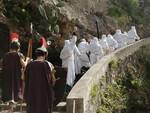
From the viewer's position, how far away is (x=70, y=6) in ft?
88.1

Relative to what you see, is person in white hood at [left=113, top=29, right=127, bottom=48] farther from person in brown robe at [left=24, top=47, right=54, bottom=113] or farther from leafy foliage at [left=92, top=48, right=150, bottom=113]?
person in brown robe at [left=24, top=47, right=54, bottom=113]

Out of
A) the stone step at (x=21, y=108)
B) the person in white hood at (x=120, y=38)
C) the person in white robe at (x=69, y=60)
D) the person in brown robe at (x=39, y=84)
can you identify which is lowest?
the stone step at (x=21, y=108)

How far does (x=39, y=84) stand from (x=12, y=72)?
1.95m

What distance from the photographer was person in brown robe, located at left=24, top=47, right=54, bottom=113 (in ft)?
32.6

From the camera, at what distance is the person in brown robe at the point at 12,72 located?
38.3 ft

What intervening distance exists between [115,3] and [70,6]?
752 centimetres

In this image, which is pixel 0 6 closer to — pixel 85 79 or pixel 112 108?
pixel 112 108

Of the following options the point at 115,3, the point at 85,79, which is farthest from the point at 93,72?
the point at 115,3

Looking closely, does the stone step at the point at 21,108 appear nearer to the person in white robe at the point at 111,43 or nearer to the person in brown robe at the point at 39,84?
the person in brown robe at the point at 39,84

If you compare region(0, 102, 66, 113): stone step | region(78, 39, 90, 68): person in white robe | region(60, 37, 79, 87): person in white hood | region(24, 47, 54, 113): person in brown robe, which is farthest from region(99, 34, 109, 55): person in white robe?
region(24, 47, 54, 113): person in brown robe

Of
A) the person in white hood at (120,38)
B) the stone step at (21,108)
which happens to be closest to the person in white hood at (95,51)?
the stone step at (21,108)

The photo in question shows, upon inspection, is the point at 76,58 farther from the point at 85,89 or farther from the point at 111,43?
the point at 85,89

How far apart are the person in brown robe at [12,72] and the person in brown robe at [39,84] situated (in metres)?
1.62

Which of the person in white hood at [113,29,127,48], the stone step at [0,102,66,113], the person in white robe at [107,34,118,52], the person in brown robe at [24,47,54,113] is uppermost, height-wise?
the person in white hood at [113,29,127,48]
